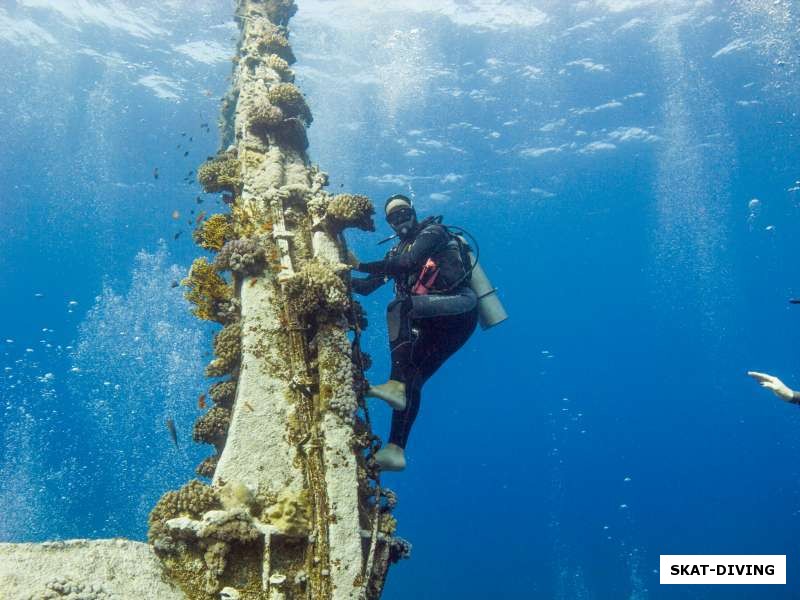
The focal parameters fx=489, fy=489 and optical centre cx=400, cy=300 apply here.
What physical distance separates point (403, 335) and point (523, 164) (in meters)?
35.4

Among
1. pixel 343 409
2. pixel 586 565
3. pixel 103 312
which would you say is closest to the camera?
pixel 343 409

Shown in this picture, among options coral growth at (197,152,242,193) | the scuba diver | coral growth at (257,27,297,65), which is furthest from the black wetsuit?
coral growth at (257,27,297,65)

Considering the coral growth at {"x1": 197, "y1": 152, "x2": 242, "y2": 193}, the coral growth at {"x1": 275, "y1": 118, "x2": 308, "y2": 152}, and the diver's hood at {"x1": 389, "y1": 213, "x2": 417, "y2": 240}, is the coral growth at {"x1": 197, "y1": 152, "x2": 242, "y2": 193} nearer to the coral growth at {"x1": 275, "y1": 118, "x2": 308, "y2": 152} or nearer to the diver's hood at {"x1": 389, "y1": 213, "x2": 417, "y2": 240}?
the coral growth at {"x1": 275, "y1": 118, "x2": 308, "y2": 152}

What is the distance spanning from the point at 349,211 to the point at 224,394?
96.2 inches

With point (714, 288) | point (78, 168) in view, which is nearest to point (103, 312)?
point (78, 168)

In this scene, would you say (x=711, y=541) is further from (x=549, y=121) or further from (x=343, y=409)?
(x=343, y=409)

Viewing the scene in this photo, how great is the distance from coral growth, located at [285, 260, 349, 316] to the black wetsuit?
3.33ft

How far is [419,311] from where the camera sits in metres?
5.75

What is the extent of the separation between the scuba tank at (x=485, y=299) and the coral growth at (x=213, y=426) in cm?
354

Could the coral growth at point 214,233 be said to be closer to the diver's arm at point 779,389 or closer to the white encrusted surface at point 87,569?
the white encrusted surface at point 87,569

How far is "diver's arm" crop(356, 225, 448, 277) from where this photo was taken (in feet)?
19.0

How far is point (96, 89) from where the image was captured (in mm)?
29797

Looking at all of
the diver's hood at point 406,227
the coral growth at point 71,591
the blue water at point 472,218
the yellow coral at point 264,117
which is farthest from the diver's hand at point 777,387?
the blue water at point 472,218

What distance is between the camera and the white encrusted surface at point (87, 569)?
3.40 meters
